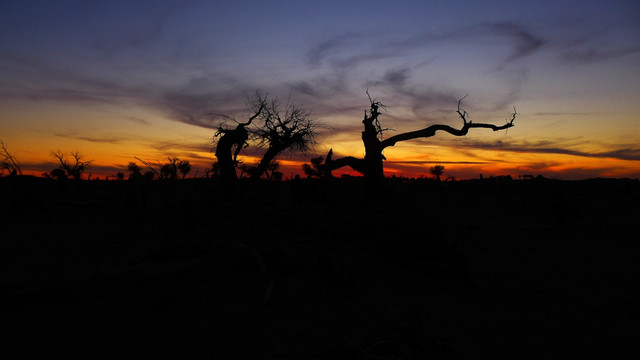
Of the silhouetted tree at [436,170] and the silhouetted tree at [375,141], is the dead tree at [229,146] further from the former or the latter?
the silhouetted tree at [436,170]

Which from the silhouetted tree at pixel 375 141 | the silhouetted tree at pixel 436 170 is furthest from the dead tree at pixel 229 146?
the silhouetted tree at pixel 436 170

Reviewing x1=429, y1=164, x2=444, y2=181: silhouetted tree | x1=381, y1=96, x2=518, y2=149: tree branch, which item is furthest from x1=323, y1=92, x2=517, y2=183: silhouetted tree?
x1=429, y1=164, x2=444, y2=181: silhouetted tree

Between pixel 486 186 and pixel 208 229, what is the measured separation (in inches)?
979

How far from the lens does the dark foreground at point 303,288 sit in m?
4.62

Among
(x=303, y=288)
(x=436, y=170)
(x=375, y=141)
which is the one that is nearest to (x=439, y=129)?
(x=375, y=141)

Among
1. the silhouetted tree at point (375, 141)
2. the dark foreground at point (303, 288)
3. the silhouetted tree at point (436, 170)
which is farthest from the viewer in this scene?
the silhouetted tree at point (436, 170)

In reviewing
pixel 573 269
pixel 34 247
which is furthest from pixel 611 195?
pixel 34 247

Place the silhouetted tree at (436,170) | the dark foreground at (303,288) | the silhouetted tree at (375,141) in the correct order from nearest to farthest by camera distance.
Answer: the dark foreground at (303,288) → the silhouetted tree at (375,141) → the silhouetted tree at (436,170)

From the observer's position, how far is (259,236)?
899 centimetres

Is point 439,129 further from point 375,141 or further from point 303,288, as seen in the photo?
point 303,288

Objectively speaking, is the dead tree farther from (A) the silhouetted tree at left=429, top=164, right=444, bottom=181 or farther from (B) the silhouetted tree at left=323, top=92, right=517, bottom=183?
(A) the silhouetted tree at left=429, top=164, right=444, bottom=181

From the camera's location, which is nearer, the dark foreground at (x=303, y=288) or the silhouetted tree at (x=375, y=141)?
the dark foreground at (x=303, y=288)

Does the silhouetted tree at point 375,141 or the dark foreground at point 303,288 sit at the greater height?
the silhouetted tree at point 375,141

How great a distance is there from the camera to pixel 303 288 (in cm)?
620
